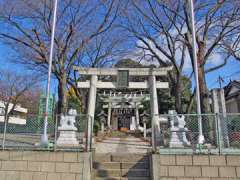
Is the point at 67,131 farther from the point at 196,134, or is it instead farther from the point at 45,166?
the point at 196,134

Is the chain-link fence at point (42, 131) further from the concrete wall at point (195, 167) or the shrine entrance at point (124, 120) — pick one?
the shrine entrance at point (124, 120)

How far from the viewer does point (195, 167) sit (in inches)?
283

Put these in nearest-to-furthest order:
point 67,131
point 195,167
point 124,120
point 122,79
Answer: point 195,167
point 67,131
point 122,79
point 124,120

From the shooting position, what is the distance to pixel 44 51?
14891 millimetres

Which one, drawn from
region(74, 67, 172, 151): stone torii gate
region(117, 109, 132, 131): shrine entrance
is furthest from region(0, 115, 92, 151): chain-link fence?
region(117, 109, 132, 131): shrine entrance

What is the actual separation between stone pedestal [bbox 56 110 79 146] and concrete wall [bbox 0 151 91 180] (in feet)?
2.24

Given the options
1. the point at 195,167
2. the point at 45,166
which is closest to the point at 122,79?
the point at 45,166

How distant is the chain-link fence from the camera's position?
8.16 m

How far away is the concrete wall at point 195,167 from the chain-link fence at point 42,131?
2.50m

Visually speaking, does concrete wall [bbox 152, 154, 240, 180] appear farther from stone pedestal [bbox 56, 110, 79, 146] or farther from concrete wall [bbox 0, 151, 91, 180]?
stone pedestal [bbox 56, 110, 79, 146]

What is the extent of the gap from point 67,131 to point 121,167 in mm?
2136

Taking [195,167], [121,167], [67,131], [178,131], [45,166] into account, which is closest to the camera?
[195,167]

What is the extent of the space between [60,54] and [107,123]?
36.6 feet

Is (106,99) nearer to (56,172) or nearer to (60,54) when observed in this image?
(60,54)
